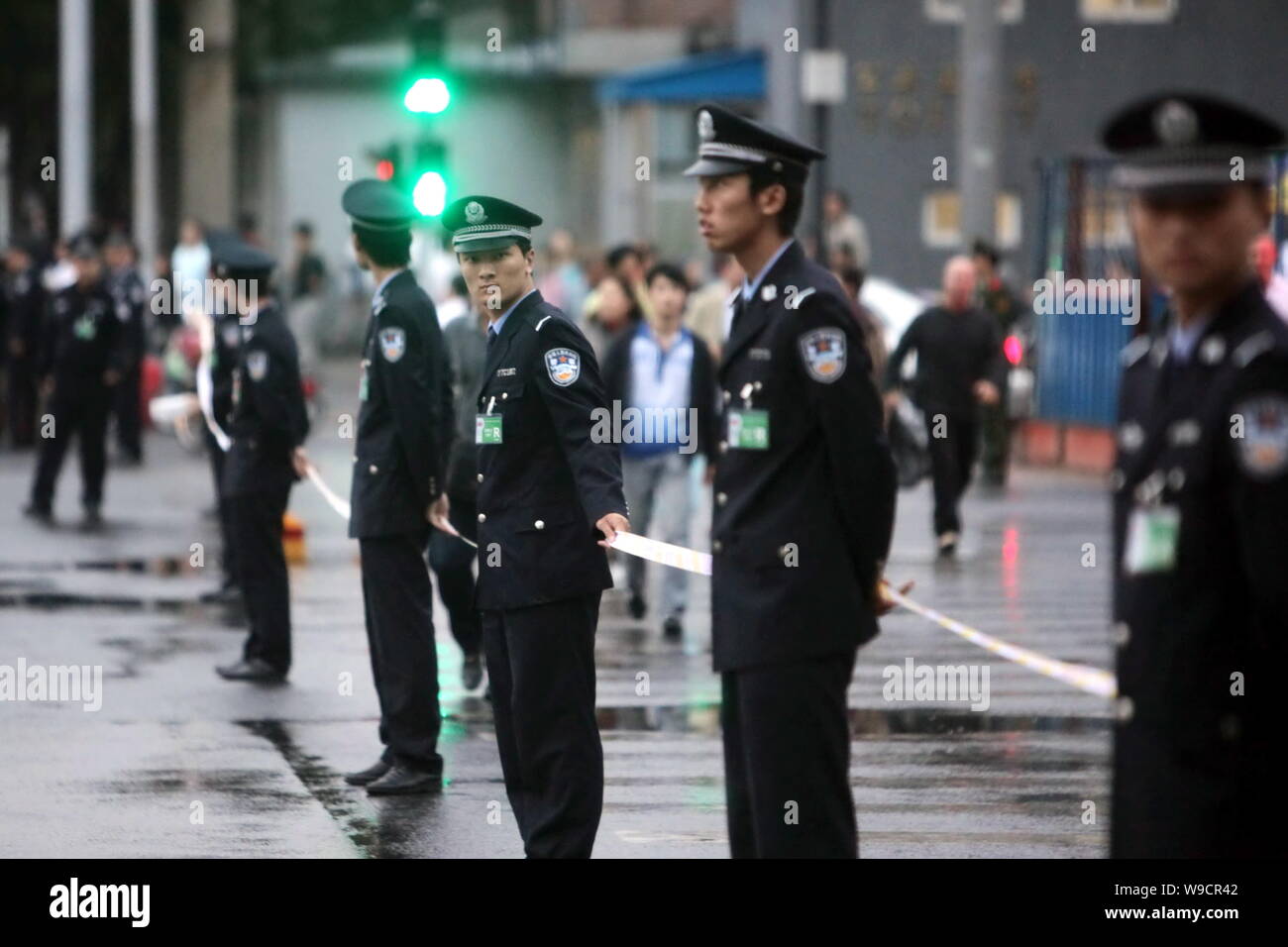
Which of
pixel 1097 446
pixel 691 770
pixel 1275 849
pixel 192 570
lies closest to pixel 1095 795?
pixel 691 770

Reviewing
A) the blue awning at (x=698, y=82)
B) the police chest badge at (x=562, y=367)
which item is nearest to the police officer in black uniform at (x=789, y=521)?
the police chest badge at (x=562, y=367)

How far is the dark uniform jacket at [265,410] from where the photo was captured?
11.2 metres

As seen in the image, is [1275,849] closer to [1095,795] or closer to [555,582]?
[555,582]

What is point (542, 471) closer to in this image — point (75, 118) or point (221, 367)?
point (221, 367)

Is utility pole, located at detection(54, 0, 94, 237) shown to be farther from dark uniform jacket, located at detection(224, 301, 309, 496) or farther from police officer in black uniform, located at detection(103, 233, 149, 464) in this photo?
dark uniform jacket, located at detection(224, 301, 309, 496)

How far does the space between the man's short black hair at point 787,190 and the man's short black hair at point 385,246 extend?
339cm

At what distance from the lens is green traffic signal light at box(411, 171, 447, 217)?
19.5m

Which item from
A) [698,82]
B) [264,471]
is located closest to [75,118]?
[698,82]

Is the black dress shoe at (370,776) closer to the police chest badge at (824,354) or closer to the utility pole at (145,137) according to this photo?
the police chest badge at (824,354)

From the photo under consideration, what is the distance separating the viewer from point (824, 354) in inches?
226

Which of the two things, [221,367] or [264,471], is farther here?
[221,367]

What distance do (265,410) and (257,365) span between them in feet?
0.71

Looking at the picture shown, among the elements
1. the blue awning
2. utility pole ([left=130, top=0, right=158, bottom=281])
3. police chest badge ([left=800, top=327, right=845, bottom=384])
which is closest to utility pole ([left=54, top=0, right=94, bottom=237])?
utility pole ([left=130, top=0, right=158, bottom=281])

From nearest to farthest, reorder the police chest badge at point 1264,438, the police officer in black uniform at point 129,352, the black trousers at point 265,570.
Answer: the police chest badge at point 1264,438 < the black trousers at point 265,570 < the police officer in black uniform at point 129,352
